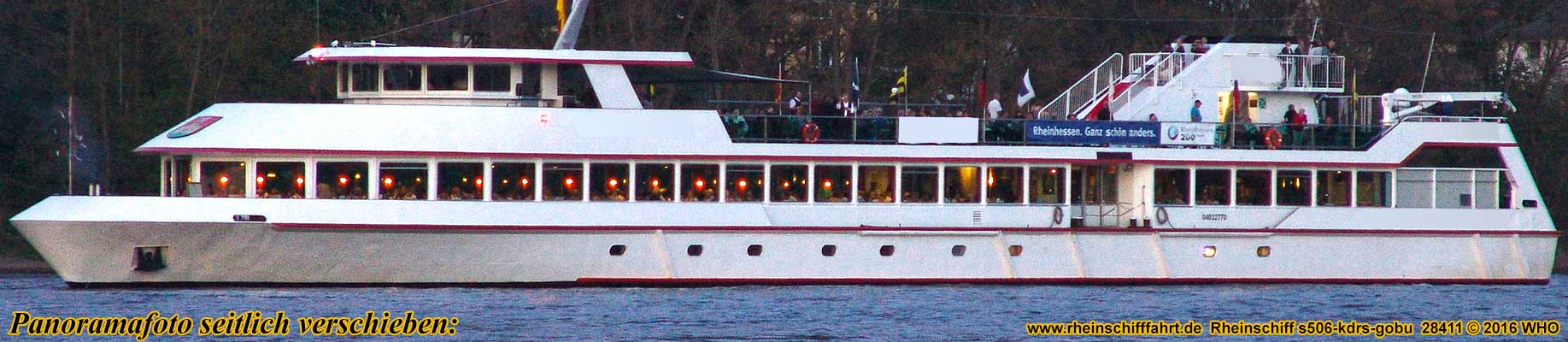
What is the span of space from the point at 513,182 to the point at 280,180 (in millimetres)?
2978

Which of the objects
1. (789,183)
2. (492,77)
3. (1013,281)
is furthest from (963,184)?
(492,77)

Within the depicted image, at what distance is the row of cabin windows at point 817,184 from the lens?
31.5 meters

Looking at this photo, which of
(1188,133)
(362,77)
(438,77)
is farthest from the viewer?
(1188,133)

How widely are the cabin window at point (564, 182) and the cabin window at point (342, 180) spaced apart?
2.36 m

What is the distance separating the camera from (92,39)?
140 ft

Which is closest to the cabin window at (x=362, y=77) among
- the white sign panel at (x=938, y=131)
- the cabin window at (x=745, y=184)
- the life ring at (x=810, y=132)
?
the cabin window at (x=745, y=184)

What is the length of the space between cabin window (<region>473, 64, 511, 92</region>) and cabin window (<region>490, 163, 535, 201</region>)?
3.74 feet

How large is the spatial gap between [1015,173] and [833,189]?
2664 millimetres

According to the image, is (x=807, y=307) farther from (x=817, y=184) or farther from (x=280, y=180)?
(x=280, y=180)

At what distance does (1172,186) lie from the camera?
3475 cm

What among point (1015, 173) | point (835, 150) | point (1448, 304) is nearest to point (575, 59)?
point (835, 150)

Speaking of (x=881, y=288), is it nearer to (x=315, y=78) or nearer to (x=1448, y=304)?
(x=1448, y=304)

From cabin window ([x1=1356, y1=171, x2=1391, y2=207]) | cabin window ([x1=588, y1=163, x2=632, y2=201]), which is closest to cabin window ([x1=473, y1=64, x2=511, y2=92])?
cabin window ([x1=588, y1=163, x2=632, y2=201])

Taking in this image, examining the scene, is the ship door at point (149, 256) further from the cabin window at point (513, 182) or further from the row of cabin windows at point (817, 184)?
the cabin window at point (513, 182)
